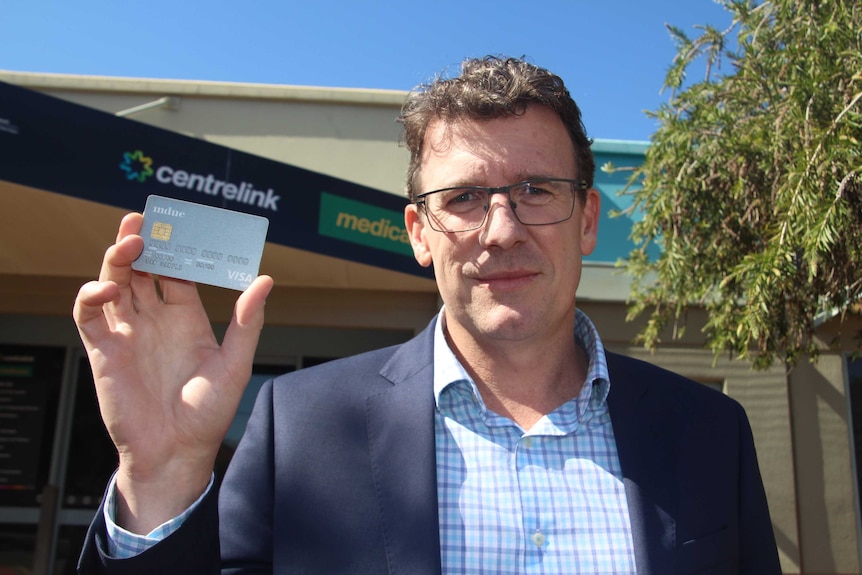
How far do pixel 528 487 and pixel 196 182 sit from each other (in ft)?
13.7

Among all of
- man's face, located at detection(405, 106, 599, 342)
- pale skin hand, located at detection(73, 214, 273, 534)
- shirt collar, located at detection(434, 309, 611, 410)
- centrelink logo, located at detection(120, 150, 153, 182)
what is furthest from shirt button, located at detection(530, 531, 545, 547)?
centrelink logo, located at detection(120, 150, 153, 182)

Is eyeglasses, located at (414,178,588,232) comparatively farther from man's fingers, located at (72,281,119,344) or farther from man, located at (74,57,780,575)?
Result: man's fingers, located at (72,281,119,344)

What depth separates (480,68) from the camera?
2.12 m

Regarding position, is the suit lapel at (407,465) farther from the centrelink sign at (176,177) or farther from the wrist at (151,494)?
the centrelink sign at (176,177)

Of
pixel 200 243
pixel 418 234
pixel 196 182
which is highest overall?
pixel 196 182

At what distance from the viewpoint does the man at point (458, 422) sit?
1.54 metres

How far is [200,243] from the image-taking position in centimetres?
170

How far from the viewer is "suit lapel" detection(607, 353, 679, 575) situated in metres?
1.72

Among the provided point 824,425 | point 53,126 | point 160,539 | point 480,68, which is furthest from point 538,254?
point 824,425

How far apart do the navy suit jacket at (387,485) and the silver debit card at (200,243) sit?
438mm

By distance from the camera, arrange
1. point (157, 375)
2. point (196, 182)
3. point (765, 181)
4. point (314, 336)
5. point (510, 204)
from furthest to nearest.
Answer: point (314, 336), point (196, 182), point (765, 181), point (510, 204), point (157, 375)

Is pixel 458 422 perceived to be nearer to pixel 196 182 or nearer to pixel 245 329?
pixel 245 329

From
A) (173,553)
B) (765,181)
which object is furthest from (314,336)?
(173,553)

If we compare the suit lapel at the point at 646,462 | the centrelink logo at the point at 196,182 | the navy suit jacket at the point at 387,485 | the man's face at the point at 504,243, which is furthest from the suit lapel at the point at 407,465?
the centrelink logo at the point at 196,182
